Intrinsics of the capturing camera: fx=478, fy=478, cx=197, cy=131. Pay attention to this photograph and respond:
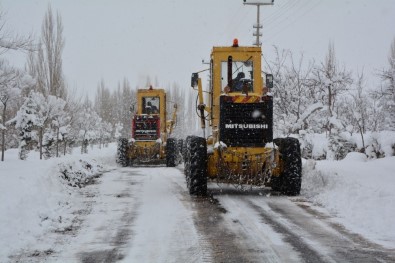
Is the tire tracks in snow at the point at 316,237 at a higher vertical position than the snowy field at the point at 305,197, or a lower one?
lower

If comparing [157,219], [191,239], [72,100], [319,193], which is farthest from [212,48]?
[72,100]

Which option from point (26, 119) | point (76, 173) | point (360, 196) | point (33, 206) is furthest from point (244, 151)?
point (26, 119)

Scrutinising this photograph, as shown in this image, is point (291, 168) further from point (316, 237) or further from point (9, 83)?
point (9, 83)

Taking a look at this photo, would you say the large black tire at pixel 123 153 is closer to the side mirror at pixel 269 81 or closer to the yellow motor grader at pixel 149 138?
the yellow motor grader at pixel 149 138

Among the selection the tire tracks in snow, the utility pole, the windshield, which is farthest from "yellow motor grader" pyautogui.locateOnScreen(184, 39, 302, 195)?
the utility pole

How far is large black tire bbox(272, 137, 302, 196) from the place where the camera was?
10.2 meters

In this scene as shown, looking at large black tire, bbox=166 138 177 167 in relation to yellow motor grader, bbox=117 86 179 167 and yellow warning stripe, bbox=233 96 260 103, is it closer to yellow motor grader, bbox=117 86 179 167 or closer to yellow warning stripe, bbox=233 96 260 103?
yellow motor grader, bbox=117 86 179 167

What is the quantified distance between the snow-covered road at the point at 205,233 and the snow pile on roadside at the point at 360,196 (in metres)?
0.32

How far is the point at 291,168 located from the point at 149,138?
480 inches

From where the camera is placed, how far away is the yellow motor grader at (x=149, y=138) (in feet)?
68.7

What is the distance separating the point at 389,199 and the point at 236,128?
3506 millimetres

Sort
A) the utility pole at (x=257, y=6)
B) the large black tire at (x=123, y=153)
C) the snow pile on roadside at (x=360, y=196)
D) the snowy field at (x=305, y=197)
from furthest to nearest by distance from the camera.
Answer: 1. the utility pole at (x=257, y=6)
2. the large black tire at (x=123, y=153)
3. the snow pile on roadside at (x=360, y=196)
4. the snowy field at (x=305, y=197)

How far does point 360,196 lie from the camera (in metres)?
8.38

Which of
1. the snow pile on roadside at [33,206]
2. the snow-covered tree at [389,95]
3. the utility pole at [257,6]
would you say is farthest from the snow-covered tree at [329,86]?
the snow pile on roadside at [33,206]
